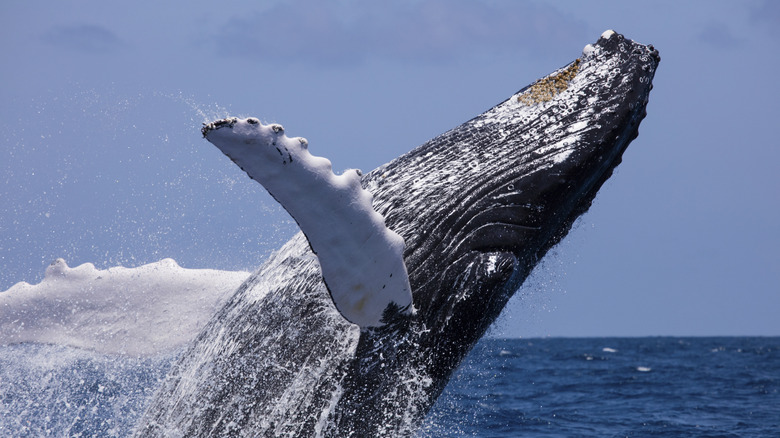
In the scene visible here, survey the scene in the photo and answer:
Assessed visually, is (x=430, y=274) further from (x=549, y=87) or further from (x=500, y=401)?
Answer: (x=500, y=401)

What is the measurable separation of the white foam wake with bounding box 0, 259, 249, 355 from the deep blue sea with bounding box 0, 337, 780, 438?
0.13 metres

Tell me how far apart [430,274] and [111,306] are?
2732mm

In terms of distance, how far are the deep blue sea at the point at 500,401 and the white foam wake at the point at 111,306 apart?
0.13 meters

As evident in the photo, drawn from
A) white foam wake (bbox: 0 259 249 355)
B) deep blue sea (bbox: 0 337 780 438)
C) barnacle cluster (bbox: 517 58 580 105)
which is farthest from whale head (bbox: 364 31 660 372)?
white foam wake (bbox: 0 259 249 355)

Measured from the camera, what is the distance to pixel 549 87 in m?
4.43

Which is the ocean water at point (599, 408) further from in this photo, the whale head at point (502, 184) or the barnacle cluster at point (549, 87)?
the barnacle cluster at point (549, 87)

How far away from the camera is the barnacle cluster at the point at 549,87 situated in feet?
14.4

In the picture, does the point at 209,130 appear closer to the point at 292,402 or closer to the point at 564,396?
the point at 292,402

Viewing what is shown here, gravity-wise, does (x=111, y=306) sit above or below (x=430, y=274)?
below

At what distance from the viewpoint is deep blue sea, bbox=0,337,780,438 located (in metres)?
5.74

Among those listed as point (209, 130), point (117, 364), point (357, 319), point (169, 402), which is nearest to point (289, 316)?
point (357, 319)

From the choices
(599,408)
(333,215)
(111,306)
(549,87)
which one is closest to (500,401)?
(599,408)

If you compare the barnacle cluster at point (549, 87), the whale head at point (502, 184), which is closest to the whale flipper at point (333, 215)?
the whale head at point (502, 184)

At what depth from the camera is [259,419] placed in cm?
407
